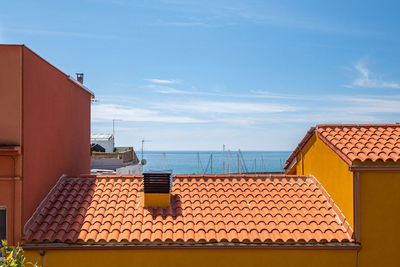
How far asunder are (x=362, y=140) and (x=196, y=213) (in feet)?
16.2

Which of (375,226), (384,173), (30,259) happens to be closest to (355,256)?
(375,226)

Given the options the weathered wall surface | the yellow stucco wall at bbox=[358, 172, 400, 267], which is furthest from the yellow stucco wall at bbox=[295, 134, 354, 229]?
the weathered wall surface

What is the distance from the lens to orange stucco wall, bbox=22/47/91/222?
8.88 m

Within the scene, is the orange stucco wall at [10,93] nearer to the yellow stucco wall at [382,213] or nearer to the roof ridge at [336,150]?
the roof ridge at [336,150]

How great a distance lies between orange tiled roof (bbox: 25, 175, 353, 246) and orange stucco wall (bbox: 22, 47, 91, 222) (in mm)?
558

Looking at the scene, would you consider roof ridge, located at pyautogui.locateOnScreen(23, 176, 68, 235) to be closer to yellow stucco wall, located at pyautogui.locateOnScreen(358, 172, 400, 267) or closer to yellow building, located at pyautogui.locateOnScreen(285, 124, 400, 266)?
yellow building, located at pyautogui.locateOnScreen(285, 124, 400, 266)

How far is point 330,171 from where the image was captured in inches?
394

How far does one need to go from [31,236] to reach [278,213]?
607 cm

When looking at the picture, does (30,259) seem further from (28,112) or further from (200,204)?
(200,204)

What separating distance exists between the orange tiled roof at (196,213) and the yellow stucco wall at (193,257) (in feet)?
0.91

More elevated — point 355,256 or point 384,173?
point 384,173

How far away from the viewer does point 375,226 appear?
28.9ft

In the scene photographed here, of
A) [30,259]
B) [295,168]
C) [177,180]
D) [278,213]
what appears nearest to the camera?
[30,259]

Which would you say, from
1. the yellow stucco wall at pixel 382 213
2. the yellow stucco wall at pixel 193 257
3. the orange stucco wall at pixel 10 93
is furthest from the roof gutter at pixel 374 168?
the orange stucco wall at pixel 10 93
